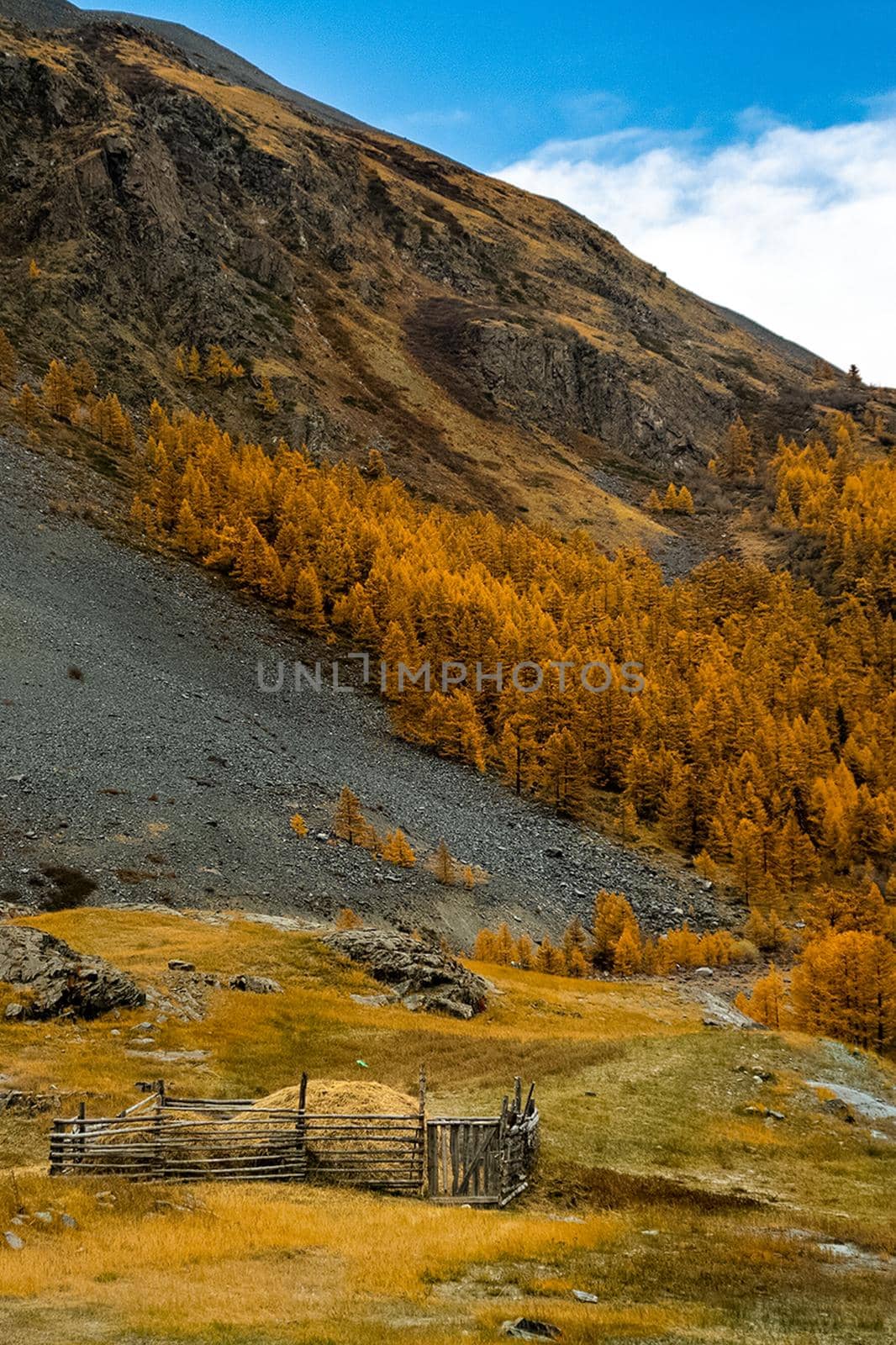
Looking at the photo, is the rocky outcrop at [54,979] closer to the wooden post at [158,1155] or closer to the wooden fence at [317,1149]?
the wooden fence at [317,1149]

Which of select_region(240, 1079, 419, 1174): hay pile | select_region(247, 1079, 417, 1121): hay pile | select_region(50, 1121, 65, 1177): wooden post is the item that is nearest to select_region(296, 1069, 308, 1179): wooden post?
select_region(240, 1079, 419, 1174): hay pile

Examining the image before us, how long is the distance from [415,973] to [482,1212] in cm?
2626

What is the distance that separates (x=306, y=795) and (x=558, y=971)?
24.7 m

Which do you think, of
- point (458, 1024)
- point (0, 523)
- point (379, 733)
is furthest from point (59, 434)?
point (458, 1024)

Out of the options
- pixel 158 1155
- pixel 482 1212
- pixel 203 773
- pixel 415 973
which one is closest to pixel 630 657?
pixel 203 773

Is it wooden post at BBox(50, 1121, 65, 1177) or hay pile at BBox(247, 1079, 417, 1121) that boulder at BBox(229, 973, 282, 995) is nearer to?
hay pile at BBox(247, 1079, 417, 1121)

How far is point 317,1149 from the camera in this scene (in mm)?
21469

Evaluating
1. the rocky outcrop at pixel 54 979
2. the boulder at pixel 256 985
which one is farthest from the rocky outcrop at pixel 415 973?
the rocky outcrop at pixel 54 979

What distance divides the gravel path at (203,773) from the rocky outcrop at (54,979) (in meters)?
19.5

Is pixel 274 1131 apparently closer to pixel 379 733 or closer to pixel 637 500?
pixel 379 733

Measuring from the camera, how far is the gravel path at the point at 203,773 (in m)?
60.1

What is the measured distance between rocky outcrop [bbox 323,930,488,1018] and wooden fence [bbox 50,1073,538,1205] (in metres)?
21.2

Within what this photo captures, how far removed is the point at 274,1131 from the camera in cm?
2109

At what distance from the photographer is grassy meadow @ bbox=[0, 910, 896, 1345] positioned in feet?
42.5
